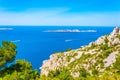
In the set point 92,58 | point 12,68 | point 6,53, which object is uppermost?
point 6,53

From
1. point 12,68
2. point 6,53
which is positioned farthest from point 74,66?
point 6,53

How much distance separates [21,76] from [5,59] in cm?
619

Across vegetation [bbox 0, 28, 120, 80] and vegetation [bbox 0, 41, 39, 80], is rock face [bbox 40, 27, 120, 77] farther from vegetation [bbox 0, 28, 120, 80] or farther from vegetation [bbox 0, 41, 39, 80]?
vegetation [bbox 0, 41, 39, 80]

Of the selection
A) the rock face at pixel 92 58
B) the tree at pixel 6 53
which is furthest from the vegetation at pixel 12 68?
the rock face at pixel 92 58

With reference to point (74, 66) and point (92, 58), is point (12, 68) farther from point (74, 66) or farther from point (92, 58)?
point (92, 58)

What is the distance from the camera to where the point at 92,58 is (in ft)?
256

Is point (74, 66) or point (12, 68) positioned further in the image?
→ point (74, 66)

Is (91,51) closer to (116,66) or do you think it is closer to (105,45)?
(105,45)

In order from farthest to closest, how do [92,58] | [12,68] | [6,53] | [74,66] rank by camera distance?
[74,66] < [92,58] < [12,68] < [6,53]

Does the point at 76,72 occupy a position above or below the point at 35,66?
above

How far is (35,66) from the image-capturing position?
6083 inches

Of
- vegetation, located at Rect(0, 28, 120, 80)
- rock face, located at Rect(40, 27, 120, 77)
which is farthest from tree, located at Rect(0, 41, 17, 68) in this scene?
rock face, located at Rect(40, 27, 120, 77)

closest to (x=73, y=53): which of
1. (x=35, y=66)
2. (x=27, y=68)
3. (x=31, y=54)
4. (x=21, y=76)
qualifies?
(x=27, y=68)

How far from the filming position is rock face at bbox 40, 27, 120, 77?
73062mm
